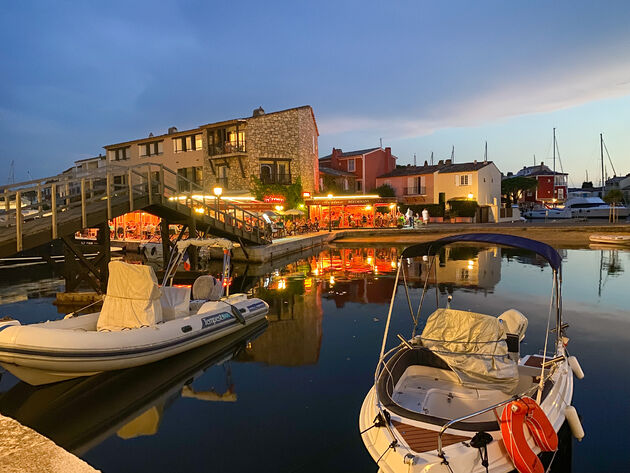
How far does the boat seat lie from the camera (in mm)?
11602

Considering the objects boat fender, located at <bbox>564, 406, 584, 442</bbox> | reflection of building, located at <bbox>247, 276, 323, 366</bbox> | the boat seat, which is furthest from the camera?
the boat seat

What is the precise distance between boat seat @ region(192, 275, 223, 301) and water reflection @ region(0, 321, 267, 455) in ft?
7.48

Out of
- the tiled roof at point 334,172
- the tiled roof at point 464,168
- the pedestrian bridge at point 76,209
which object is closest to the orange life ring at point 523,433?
the pedestrian bridge at point 76,209

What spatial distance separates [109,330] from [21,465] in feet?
15.5

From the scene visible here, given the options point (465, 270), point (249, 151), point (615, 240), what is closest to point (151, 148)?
point (249, 151)

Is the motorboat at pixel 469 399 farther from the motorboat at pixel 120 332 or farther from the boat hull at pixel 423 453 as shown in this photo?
the motorboat at pixel 120 332

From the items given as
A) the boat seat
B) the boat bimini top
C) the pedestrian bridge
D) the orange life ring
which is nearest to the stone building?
the pedestrian bridge

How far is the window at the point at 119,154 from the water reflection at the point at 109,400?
Answer: 1837 inches

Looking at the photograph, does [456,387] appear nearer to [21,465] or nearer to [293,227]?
[21,465]

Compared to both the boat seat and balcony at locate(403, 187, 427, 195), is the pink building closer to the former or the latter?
balcony at locate(403, 187, 427, 195)

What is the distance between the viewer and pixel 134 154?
162 feet

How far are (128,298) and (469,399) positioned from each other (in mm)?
6567

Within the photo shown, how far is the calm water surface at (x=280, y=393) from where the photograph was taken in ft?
18.9

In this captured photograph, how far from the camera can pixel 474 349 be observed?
6.06m
